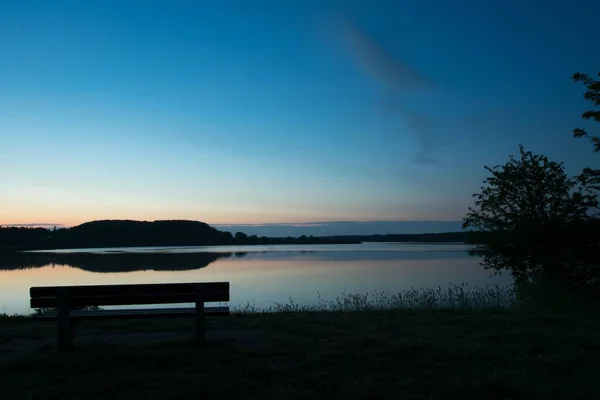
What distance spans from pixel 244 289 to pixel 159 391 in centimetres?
1802

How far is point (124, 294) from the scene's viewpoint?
6.34 m

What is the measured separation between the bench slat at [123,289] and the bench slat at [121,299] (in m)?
0.04

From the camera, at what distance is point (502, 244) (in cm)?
1267

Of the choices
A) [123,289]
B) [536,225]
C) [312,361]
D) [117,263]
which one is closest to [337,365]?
[312,361]

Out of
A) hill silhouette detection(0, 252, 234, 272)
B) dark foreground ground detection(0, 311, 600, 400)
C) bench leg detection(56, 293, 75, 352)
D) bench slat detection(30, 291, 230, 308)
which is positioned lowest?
hill silhouette detection(0, 252, 234, 272)

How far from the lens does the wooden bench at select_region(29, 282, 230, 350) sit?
616 centimetres

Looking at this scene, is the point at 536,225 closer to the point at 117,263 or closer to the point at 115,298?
the point at 115,298

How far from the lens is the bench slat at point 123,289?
6.21 m

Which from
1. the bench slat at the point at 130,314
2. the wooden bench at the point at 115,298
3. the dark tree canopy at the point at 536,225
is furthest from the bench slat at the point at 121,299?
the dark tree canopy at the point at 536,225

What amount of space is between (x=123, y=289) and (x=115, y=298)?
0.15m

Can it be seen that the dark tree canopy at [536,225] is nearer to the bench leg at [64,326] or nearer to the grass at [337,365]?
the grass at [337,365]

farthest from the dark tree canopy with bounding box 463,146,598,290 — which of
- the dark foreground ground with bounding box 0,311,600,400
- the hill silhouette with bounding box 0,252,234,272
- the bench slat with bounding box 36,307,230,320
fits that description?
the hill silhouette with bounding box 0,252,234,272

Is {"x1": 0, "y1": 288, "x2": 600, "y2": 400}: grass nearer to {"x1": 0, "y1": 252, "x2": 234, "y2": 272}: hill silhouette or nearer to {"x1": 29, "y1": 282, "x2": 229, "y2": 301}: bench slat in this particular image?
{"x1": 29, "y1": 282, "x2": 229, "y2": 301}: bench slat

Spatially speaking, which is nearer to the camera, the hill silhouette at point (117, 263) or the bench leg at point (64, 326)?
the bench leg at point (64, 326)
